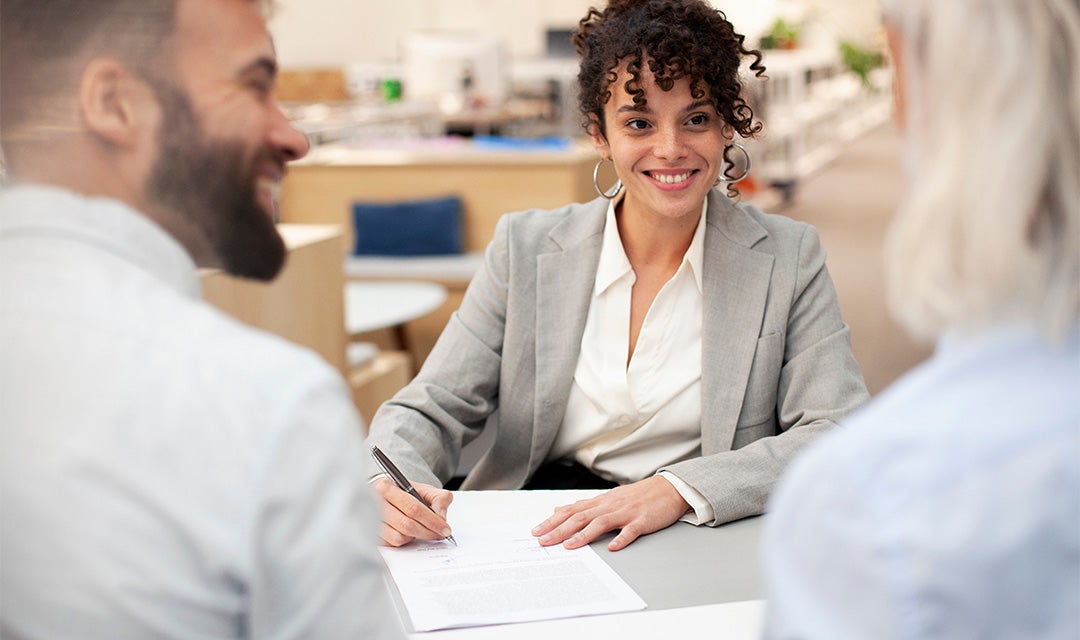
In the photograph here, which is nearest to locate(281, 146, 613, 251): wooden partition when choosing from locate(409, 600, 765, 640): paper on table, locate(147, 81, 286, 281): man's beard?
locate(409, 600, 765, 640): paper on table

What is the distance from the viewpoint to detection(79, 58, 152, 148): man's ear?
0.83 metres

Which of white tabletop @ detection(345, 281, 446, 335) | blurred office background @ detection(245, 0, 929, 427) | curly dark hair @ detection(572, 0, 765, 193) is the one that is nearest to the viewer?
curly dark hair @ detection(572, 0, 765, 193)

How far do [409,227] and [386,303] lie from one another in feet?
3.89

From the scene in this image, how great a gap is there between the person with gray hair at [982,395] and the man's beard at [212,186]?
0.48 meters

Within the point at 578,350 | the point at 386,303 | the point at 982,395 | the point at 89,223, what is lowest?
the point at 386,303

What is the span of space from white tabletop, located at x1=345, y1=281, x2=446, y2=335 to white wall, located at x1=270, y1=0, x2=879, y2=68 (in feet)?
23.2

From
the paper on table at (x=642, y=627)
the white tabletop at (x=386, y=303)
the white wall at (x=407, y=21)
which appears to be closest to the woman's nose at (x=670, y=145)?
the paper on table at (x=642, y=627)

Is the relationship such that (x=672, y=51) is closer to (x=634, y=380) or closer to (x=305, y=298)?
(x=634, y=380)

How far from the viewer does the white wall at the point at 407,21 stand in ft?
39.8

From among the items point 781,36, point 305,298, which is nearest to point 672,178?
point 305,298

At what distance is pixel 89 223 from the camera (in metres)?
0.81

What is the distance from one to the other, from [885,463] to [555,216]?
4.42 ft

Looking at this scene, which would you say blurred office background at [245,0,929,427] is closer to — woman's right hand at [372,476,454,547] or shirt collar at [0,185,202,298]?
shirt collar at [0,185,202,298]

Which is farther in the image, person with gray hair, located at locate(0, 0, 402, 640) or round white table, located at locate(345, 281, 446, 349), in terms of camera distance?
round white table, located at locate(345, 281, 446, 349)
